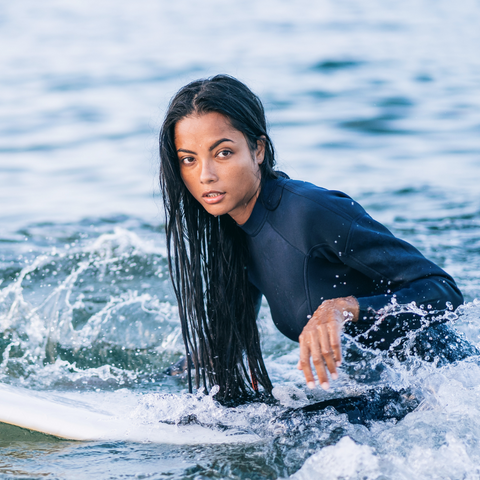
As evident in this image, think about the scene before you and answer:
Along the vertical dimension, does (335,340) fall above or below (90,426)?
above

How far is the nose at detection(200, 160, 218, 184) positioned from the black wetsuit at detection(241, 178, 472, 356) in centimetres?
23

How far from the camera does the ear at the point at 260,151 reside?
273 centimetres

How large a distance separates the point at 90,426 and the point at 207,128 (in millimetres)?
1337

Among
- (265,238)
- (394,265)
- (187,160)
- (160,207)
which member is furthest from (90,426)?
(160,207)

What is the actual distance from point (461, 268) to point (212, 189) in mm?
3193

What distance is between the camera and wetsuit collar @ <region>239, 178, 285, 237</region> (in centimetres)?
271

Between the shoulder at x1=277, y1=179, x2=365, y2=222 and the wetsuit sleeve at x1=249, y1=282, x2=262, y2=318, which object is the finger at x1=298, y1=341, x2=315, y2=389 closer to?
the shoulder at x1=277, y1=179, x2=365, y2=222

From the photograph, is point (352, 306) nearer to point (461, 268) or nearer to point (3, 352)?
point (3, 352)

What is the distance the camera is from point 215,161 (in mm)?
2605

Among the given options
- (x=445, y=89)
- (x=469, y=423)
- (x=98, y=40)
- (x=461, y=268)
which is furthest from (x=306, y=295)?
(x=98, y=40)

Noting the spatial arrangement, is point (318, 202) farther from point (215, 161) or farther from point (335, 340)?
point (335, 340)

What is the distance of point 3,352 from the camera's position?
4043 mm

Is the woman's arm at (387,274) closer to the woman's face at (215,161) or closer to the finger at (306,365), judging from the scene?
the finger at (306,365)

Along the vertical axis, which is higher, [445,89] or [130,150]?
[445,89]
